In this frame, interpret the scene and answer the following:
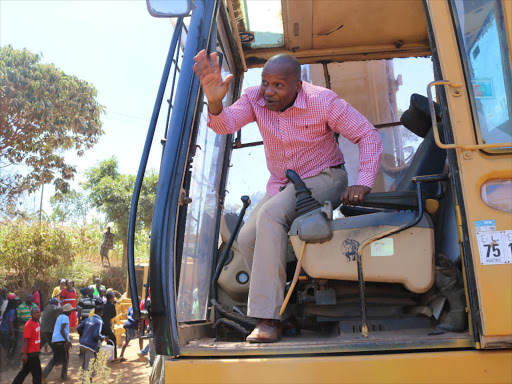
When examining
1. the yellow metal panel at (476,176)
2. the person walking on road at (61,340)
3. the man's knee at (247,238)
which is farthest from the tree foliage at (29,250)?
the yellow metal panel at (476,176)

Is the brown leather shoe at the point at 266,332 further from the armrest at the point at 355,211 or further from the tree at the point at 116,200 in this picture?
the tree at the point at 116,200

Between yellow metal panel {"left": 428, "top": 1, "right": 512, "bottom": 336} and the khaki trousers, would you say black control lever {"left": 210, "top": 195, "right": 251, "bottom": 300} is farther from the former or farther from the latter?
yellow metal panel {"left": 428, "top": 1, "right": 512, "bottom": 336}

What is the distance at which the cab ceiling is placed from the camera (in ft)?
11.6

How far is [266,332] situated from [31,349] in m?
8.26

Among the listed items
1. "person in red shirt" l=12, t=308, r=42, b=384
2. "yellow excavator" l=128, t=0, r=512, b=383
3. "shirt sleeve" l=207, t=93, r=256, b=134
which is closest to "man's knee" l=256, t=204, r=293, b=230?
"yellow excavator" l=128, t=0, r=512, b=383

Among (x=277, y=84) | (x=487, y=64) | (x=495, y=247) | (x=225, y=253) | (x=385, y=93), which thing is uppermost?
(x=385, y=93)

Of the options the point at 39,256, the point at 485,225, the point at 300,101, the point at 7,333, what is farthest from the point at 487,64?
the point at 39,256

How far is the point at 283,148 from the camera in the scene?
2.99 m

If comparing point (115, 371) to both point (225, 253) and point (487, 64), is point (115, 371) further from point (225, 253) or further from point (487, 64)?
point (487, 64)

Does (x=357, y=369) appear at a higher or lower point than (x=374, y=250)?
lower

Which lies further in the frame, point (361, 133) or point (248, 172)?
point (248, 172)

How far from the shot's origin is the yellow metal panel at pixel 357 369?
1899 millimetres

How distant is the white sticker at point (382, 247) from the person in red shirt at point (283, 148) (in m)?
0.28

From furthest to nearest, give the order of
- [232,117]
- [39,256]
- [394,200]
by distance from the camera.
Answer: [39,256]
[232,117]
[394,200]
